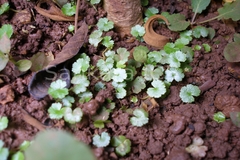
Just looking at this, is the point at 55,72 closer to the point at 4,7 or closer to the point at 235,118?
the point at 4,7

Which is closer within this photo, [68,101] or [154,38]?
[68,101]

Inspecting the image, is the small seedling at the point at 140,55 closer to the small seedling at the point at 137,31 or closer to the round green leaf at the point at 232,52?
the small seedling at the point at 137,31

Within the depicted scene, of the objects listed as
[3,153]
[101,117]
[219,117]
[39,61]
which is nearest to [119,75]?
[101,117]

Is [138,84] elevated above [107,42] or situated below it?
below

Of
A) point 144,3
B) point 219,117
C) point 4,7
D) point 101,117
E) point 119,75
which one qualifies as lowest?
point 219,117

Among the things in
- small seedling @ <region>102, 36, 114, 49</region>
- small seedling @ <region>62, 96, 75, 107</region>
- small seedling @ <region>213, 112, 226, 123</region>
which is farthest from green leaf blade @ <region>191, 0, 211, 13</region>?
small seedling @ <region>62, 96, 75, 107</region>

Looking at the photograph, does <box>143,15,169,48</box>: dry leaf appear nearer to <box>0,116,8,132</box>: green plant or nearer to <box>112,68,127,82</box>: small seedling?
<box>112,68,127,82</box>: small seedling

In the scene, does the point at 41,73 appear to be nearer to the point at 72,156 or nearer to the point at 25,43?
the point at 25,43
